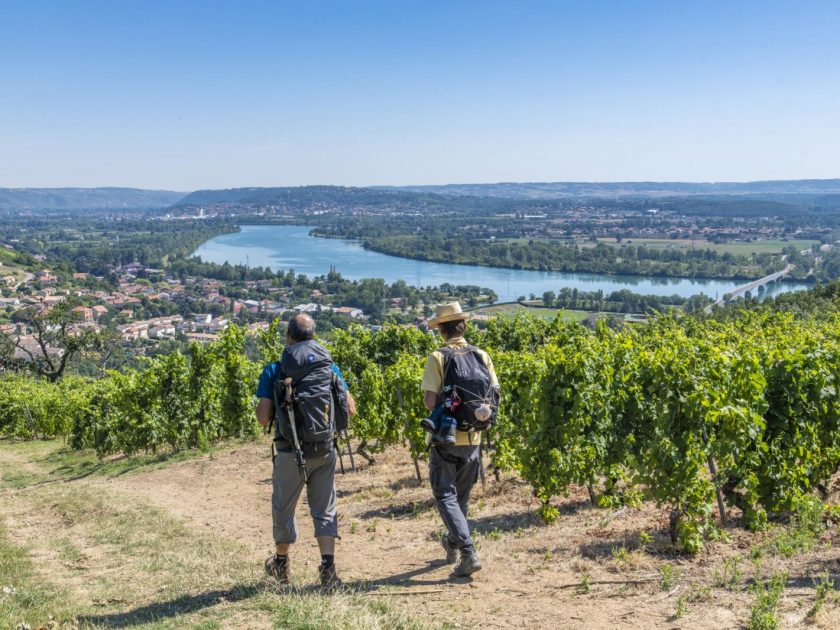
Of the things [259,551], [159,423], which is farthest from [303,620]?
[159,423]

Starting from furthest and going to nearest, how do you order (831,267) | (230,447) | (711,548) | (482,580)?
(831,267)
(230,447)
(711,548)
(482,580)

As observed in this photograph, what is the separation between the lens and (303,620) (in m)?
4.27

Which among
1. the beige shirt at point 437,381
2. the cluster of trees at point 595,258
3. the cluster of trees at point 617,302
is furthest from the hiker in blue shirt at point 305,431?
the cluster of trees at point 595,258

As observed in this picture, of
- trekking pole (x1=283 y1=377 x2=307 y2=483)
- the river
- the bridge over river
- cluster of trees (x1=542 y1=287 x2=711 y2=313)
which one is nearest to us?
trekking pole (x1=283 y1=377 x2=307 y2=483)

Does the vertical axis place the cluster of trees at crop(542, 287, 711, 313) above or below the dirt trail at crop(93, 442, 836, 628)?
below

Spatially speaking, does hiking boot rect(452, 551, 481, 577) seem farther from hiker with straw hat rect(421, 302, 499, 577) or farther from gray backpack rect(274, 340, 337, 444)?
gray backpack rect(274, 340, 337, 444)

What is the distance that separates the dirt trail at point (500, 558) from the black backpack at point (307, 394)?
122 cm

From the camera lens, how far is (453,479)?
512cm

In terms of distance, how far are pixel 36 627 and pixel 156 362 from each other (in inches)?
474

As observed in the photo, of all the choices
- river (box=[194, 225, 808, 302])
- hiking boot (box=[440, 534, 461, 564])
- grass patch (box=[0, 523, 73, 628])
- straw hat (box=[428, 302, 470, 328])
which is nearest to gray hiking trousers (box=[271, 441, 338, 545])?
hiking boot (box=[440, 534, 461, 564])

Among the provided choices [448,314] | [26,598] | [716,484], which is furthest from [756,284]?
[26,598]

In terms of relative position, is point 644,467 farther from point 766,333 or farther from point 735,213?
point 735,213

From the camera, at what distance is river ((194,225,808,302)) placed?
94562 millimetres

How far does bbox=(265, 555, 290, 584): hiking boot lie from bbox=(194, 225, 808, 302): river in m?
78.9
